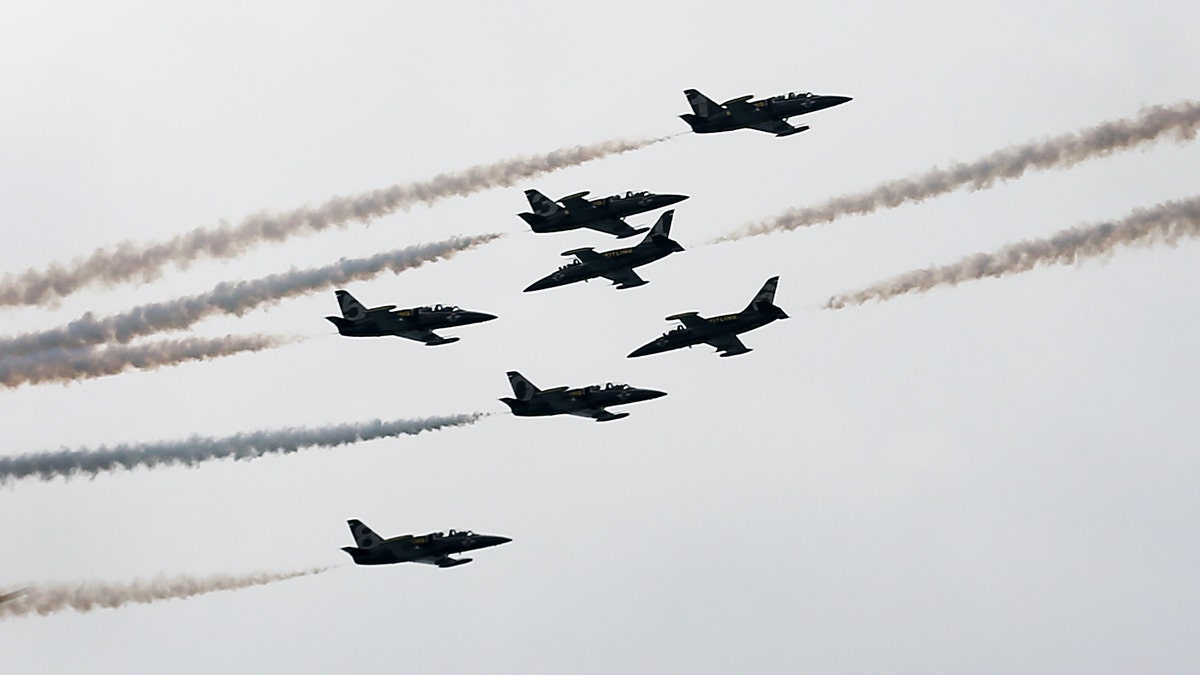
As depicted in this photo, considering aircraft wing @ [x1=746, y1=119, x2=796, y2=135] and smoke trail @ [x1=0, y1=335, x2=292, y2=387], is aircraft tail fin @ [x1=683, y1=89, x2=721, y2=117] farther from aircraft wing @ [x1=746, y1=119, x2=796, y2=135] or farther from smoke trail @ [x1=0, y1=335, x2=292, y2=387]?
smoke trail @ [x1=0, y1=335, x2=292, y2=387]

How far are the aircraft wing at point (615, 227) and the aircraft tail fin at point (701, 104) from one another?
6759mm

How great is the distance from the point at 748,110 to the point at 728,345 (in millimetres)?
11910

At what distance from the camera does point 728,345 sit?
369 ft

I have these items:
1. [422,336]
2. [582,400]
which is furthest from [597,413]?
[422,336]

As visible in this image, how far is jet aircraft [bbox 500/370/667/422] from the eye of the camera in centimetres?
11075

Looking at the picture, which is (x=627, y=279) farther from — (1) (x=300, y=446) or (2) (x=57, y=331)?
(2) (x=57, y=331)

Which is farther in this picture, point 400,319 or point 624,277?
point 624,277

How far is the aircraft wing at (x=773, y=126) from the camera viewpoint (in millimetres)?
112125

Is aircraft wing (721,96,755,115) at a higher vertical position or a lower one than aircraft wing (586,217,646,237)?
higher

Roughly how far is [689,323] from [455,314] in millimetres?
11746

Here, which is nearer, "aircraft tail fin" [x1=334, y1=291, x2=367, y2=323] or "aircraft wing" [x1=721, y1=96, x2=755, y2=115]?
"aircraft tail fin" [x1=334, y1=291, x2=367, y2=323]

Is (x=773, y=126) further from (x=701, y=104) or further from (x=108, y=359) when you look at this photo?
(x=108, y=359)

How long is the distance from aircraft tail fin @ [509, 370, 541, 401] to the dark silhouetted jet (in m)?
7.55

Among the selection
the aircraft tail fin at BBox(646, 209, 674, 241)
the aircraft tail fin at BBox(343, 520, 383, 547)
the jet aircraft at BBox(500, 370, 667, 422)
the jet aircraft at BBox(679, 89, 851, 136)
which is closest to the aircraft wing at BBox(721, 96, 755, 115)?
the jet aircraft at BBox(679, 89, 851, 136)
